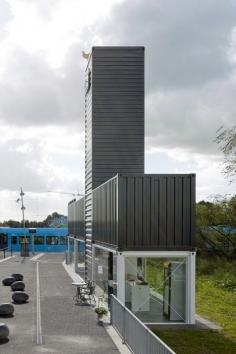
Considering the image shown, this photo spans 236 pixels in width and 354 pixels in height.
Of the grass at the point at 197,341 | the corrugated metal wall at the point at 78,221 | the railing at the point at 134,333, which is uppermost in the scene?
the corrugated metal wall at the point at 78,221

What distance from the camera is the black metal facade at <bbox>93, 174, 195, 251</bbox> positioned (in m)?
19.5

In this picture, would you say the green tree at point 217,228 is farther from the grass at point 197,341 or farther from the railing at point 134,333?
the railing at point 134,333

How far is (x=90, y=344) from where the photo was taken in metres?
15.8

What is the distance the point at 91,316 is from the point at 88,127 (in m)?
12.0

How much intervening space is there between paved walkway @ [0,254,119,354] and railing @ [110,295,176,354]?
51 cm

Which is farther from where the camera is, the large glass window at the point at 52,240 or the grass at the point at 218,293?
the large glass window at the point at 52,240

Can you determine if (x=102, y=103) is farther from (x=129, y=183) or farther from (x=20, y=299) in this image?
(x=20, y=299)

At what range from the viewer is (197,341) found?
16766 mm

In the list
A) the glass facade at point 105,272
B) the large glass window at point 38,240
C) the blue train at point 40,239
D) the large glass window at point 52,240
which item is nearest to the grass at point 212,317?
the glass facade at point 105,272

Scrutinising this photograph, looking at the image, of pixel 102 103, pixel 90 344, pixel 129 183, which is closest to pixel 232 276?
pixel 102 103

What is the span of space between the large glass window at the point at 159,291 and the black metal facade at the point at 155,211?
3.23ft

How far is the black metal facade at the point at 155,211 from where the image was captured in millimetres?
19516

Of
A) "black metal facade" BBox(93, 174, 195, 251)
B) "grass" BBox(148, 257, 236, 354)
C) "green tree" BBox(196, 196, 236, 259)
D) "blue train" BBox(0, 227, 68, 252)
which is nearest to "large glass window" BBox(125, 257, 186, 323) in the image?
"grass" BBox(148, 257, 236, 354)

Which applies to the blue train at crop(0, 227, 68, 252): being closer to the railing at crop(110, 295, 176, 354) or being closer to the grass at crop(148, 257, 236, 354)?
the grass at crop(148, 257, 236, 354)
